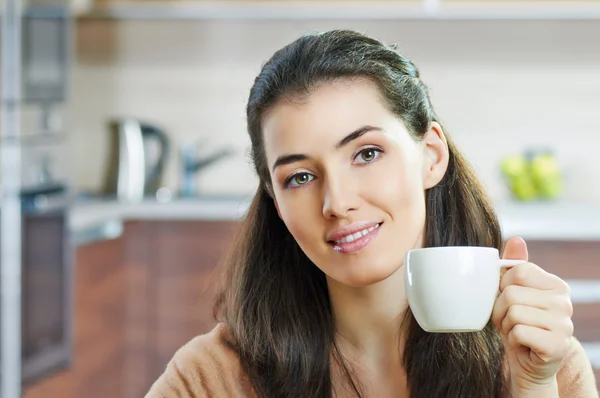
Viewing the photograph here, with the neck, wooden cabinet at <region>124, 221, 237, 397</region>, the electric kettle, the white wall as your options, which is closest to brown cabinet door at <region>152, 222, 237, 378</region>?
wooden cabinet at <region>124, 221, 237, 397</region>

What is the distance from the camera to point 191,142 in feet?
14.5

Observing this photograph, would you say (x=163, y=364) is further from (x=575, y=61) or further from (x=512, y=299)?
(x=512, y=299)

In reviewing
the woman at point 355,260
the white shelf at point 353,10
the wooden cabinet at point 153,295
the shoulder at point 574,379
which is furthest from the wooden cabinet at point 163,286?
the shoulder at point 574,379

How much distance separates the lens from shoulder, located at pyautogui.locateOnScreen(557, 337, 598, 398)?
1.43 meters

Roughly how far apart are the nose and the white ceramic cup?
0.50ft

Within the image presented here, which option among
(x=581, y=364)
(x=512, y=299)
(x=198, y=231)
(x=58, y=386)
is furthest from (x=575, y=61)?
(x=512, y=299)

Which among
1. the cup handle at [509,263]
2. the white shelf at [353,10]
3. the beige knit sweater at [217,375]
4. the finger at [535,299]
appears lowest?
the beige knit sweater at [217,375]

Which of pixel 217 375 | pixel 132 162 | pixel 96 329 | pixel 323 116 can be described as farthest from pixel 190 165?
pixel 323 116

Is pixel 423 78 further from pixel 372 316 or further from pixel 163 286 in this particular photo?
pixel 372 316

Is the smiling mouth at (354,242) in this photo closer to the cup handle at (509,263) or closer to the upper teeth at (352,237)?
the upper teeth at (352,237)

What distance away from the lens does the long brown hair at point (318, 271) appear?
4.71 ft

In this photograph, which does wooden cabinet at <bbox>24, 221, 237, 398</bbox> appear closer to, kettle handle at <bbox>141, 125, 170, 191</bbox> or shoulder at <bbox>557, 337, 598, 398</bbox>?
kettle handle at <bbox>141, 125, 170, 191</bbox>

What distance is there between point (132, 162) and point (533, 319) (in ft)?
10.2

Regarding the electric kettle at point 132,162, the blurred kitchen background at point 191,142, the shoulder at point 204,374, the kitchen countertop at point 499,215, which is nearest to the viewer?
the shoulder at point 204,374
